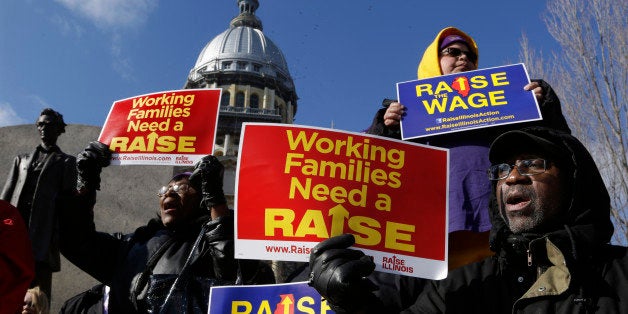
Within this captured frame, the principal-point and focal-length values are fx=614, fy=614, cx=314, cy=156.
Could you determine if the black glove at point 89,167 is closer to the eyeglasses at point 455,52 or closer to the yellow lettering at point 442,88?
the yellow lettering at point 442,88

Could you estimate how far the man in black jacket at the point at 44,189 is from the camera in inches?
205

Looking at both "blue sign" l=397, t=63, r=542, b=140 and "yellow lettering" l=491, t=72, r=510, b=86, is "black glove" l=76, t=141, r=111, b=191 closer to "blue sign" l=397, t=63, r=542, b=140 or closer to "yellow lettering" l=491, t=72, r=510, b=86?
"blue sign" l=397, t=63, r=542, b=140

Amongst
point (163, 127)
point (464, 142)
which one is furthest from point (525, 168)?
point (163, 127)

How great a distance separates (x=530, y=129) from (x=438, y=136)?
1005 mm

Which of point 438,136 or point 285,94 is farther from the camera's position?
point 285,94

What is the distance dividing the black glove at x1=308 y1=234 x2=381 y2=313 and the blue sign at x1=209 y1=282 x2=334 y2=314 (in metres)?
0.69

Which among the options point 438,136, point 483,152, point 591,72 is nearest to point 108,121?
point 438,136

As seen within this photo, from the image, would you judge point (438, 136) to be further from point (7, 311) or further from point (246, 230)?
point (7, 311)

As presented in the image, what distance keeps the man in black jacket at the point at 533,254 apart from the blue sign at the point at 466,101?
87cm

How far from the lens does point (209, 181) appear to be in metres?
3.17

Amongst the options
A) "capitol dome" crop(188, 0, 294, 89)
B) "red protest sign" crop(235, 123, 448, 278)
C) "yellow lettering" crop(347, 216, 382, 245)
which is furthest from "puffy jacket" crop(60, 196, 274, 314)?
"capitol dome" crop(188, 0, 294, 89)

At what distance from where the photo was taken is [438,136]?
3234 mm

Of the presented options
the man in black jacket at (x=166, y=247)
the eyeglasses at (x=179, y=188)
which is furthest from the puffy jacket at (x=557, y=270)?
the eyeglasses at (x=179, y=188)

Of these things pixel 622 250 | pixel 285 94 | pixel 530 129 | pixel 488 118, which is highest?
pixel 285 94
